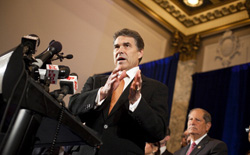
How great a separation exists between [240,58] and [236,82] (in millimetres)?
1236

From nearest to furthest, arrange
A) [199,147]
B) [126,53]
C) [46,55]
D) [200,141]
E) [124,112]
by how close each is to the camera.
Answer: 1. [46,55]
2. [124,112]
3. [126,53]
4. [199,147]
5. [200,141]

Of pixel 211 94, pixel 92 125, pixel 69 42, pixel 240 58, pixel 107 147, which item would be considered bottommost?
pixel 107 147

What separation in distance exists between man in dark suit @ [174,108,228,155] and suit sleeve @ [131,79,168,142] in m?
1.97

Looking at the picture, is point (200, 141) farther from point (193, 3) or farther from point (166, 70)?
point (193, 3)

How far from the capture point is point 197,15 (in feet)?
26.4

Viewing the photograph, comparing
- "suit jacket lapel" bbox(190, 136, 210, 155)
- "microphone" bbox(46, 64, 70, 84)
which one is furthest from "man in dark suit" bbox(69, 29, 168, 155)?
"suit jacket lapel" bbox(190, 136, 210, 155)

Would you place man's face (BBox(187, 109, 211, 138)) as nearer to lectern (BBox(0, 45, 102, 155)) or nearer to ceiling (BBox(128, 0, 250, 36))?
lectern (BBox(0, 45, 102, 155))

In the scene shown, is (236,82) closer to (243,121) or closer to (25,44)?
(243,121)

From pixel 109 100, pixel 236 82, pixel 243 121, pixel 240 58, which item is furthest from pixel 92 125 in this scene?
pixel 240 58

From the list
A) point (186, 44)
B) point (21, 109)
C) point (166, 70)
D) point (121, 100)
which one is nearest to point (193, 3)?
point (186, 44)

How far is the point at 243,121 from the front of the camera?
5691mm

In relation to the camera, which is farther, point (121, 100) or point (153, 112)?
point (121, 100)

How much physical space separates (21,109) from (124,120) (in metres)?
0.78

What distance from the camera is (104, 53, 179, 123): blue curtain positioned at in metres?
6.34
